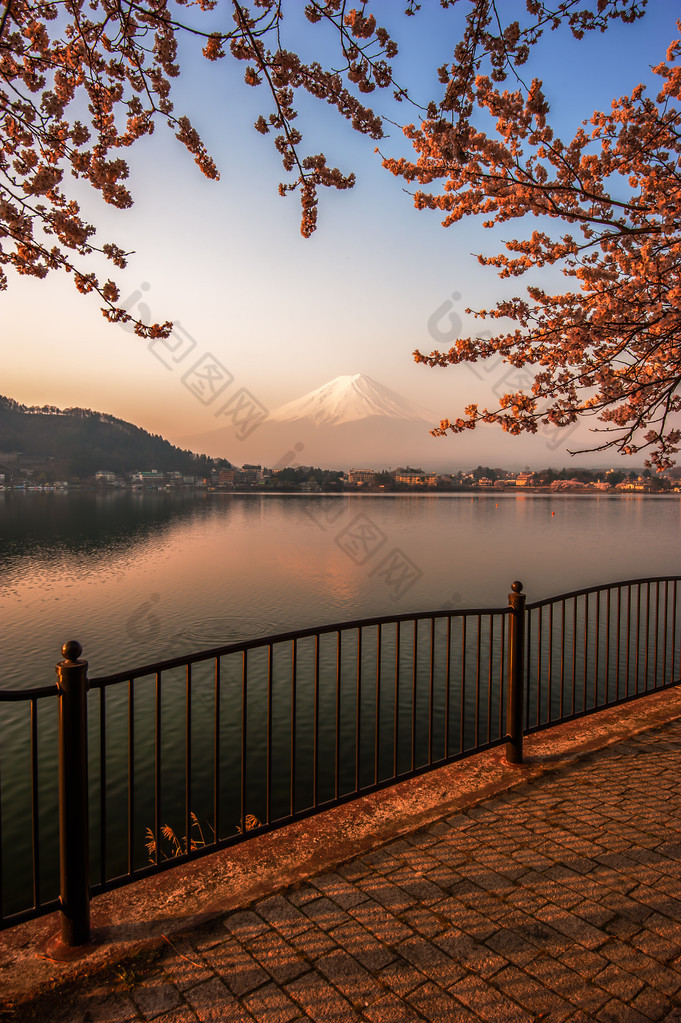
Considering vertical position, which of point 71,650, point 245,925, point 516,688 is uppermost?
point 71,650

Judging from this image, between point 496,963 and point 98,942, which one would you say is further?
point 98,942

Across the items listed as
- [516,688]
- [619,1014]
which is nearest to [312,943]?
[619,1014]

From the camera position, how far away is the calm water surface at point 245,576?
18.9 m

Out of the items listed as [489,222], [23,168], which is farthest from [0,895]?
[489,222]

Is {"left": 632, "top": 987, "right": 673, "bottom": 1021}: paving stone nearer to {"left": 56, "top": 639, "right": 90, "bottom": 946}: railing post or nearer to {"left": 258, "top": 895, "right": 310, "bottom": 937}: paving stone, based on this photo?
{"left": 258, "top": 895, "right": 310, "bottom": 937}: paving stone

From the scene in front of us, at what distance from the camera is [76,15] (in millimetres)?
4426

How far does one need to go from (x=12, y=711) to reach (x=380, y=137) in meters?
12.4

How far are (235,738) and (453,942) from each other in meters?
8.65

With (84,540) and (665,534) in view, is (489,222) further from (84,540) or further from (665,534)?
(665,534)

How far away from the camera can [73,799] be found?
283cm

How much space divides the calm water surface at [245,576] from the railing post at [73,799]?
42.2ft

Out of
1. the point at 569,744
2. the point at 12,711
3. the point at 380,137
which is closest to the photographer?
the point at 569,744

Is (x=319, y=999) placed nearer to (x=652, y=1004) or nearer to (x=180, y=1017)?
(x=180, y=1017)

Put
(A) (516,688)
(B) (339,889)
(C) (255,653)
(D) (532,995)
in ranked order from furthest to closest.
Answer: (C) (255,653) → (A) (516,688) → (B) (339,889) → (D) (532,995)
